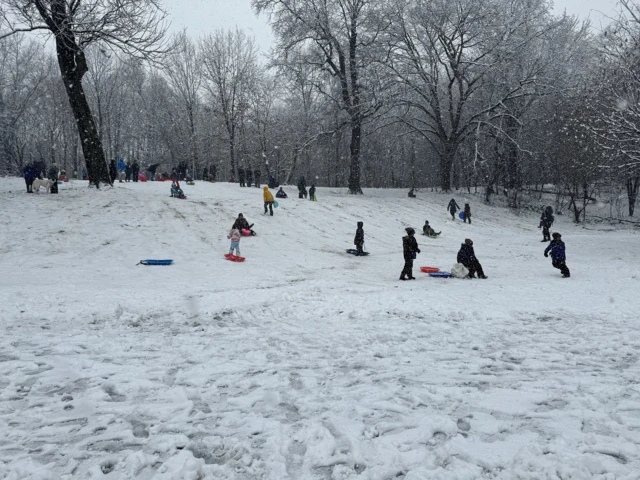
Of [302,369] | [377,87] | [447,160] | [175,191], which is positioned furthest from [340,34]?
[302,369]

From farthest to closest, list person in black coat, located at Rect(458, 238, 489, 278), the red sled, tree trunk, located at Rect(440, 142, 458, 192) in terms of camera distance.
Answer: tree trunk, located at Rect(440, 142, 458, 192), the red sled, person in black coat, located at Rect(458, 238, 489, 278)

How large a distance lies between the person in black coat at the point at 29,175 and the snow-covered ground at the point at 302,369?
5.90 meters

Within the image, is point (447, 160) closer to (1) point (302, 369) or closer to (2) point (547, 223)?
(2) point (547, 223)

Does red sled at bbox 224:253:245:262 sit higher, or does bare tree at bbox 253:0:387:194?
bare tree at bbox 253:0:387:194

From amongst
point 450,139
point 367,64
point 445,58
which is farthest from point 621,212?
point 367,64

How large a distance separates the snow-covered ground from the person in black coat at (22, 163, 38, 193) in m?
5.90

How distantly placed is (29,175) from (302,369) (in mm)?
18220

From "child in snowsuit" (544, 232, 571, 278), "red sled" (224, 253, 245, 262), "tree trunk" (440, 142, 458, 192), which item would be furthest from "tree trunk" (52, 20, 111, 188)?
"tree trunk" (440, 142, 458, 192)

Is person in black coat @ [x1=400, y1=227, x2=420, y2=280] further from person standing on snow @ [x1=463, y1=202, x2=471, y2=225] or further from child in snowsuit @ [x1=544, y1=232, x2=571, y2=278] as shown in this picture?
person standing on snow @ [x1=463, y1=202, x2=471, y2=225]

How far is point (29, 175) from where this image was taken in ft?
59.0

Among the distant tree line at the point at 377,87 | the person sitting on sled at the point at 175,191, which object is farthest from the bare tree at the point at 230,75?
the person sitting on sled at the point at 175,191

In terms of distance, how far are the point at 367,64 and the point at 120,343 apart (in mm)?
25270

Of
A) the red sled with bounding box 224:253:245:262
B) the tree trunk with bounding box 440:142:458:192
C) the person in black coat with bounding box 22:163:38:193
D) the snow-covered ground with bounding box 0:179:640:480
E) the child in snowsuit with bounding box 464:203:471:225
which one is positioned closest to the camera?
the snow-covered ground with bounding box 0:179:640:480

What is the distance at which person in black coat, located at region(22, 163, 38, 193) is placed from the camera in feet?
59.0
